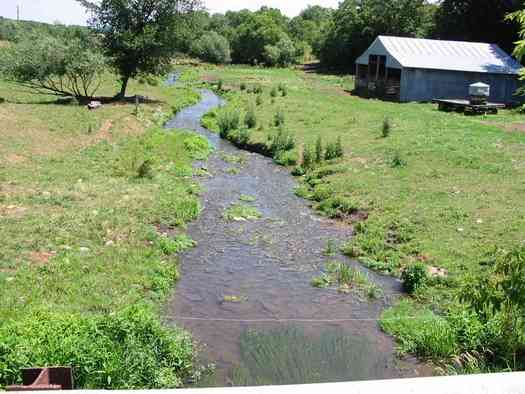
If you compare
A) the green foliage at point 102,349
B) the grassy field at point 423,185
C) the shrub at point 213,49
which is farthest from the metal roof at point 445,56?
the shrub at point 213,49

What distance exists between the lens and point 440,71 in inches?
1580

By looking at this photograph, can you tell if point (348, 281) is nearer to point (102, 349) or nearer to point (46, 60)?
point (102, 349)

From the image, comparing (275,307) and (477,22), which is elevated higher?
(477,22)

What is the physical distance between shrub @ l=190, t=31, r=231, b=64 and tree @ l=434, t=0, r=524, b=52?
36248mm

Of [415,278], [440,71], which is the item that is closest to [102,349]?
[415,278]

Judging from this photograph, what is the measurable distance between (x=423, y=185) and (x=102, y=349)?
12.8 meters

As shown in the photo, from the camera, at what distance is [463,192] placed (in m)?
16.5

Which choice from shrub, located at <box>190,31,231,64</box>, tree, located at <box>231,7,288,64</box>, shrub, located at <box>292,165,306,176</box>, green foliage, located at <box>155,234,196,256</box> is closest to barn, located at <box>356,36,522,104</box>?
shrub, located at <box>292,165,306,176</box>

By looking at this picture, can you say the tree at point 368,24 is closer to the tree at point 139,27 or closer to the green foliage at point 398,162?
the tree at point 139,27

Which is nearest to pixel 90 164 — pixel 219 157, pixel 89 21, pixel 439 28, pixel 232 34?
pixel 219 157

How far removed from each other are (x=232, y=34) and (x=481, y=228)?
8973cm

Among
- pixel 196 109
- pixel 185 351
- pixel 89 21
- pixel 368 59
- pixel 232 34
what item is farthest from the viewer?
pixel 232 34

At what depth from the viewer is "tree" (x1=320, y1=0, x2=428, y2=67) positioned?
215 feet

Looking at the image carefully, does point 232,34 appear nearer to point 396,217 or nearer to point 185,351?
point 396,217
